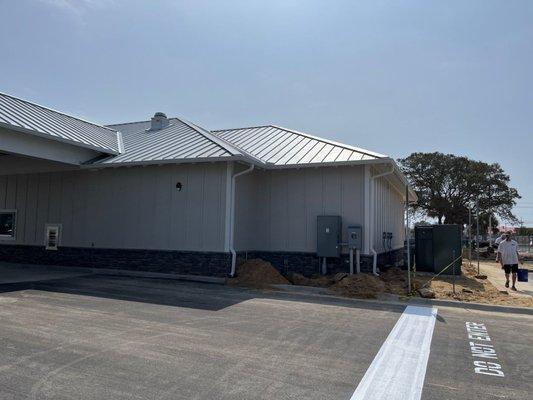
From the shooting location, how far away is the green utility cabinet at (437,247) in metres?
15.2

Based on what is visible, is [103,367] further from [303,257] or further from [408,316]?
[303,257]

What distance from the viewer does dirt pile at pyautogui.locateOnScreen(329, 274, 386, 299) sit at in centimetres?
1022

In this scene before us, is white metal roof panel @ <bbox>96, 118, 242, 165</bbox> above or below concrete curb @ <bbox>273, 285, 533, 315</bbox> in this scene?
above

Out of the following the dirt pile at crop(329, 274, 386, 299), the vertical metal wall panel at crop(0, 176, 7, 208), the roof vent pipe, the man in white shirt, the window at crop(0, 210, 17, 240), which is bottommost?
the dirt pile at crop(329, 274, 386, 299)

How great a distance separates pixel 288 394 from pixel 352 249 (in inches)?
330

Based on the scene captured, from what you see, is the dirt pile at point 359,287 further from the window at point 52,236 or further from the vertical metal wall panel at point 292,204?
the window at point 52,236

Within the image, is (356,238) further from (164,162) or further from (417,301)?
(164,162)

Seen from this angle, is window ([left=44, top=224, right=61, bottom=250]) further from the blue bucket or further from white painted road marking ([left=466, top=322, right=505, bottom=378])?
the blue bucket

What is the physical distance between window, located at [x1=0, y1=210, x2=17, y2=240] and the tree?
37071 millimetres

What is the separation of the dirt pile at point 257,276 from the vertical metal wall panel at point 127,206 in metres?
0.95

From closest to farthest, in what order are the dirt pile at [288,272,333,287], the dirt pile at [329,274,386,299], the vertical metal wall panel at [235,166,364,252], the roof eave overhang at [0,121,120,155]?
1. the dirt pile at [329,274,386,299]
2. the roof eave overhang at [0,121,120,155]
3. the dirt pile at [288,272,333,287]
4. the vertical metal wall panel at [235,166,364,252]

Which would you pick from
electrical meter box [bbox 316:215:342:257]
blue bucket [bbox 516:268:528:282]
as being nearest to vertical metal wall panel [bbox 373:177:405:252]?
electrical meter box [bbox 316:215:342:257]

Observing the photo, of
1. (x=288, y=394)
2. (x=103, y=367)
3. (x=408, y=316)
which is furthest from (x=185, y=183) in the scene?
(x=288, y=394)

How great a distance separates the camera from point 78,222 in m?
14.7
